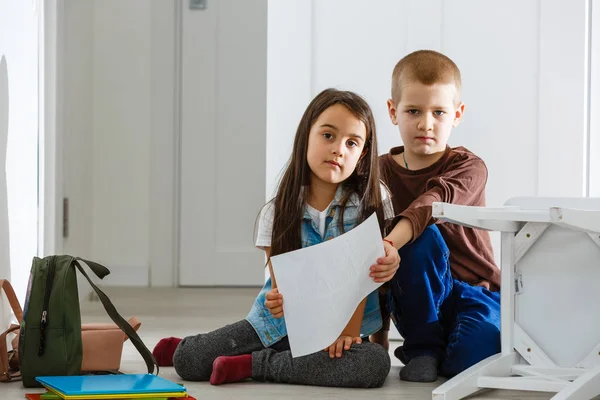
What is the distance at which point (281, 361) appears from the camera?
154 cm

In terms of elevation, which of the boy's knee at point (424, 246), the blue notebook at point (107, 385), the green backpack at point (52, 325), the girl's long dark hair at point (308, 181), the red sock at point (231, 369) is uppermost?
the girl's long dark hair at point (308, 181)

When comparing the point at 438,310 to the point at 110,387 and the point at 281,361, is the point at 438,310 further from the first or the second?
the point at 110,387

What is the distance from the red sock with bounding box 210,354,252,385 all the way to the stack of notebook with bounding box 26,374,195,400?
0.47ft

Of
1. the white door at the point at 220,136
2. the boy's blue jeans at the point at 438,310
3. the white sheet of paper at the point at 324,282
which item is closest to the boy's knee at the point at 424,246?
the boy's blue jeans at the point at 438,310

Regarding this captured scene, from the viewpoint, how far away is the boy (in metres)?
1.58

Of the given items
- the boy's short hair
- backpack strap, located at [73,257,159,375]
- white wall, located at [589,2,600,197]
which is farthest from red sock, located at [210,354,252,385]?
white wall, located at [589,2,600,197]

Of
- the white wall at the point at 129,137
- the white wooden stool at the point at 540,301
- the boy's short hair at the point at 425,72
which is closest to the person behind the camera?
the white wooden stool at the point at 540,301

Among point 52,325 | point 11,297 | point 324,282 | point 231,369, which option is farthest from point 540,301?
point 11,297

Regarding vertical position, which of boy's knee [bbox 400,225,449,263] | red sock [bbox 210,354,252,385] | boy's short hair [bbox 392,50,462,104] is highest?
boy's short hair [bbox 392,50,462,104]

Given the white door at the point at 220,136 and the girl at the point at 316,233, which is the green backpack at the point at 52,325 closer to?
the girl at the point at 316,233

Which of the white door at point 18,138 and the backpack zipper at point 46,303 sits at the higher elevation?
the white door at point 18,138

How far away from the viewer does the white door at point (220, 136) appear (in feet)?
11.1

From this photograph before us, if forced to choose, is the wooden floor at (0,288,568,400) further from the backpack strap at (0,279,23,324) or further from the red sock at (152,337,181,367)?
the backpack strap at (0,279,23,324)

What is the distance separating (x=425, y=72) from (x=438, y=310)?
19.8 inches
